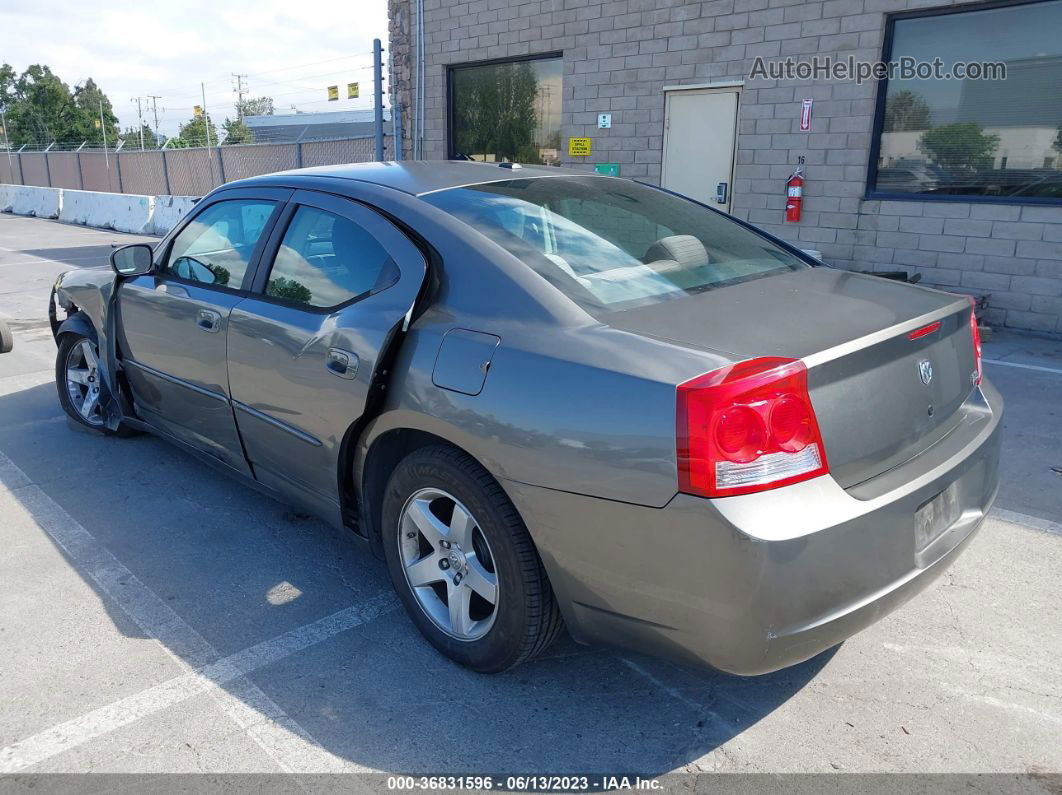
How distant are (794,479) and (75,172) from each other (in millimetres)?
32287

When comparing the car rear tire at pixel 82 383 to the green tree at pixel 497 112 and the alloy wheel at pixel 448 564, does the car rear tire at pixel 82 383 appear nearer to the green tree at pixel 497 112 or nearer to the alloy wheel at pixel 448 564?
the alloy wheel at pixel 448 564

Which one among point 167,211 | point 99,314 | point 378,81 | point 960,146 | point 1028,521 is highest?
point 378,81

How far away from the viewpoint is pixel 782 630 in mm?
2111

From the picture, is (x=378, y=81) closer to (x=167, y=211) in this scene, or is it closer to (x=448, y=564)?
(x=167, y=211)

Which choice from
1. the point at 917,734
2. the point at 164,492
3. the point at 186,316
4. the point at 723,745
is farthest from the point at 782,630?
the point at 164,492

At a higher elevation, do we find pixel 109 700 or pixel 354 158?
pixel 354 158

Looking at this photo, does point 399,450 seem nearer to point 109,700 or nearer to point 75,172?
point 109,700

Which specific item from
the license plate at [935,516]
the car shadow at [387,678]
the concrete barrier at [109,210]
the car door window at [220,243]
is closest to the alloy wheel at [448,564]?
the car shadow at [387,678]

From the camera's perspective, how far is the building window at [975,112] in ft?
25.0

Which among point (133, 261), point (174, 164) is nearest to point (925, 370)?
point (133, 261)

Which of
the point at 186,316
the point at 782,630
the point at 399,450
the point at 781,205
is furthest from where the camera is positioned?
the point at 781,205

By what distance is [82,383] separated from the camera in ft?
16.9

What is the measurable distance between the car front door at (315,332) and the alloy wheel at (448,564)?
1.30 feet

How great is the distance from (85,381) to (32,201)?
78.3 feet
